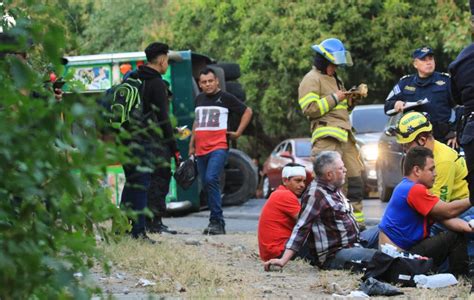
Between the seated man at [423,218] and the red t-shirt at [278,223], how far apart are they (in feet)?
4.20

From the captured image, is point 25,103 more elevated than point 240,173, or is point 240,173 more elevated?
point 25,103

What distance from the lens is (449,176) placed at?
902cm

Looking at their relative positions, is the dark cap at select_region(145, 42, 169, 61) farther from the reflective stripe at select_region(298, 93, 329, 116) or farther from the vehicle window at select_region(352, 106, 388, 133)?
the vehicle window at select_region(352, 106, 388, 133)

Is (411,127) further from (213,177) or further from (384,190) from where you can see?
(384,190)

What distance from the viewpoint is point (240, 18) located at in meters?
34.8

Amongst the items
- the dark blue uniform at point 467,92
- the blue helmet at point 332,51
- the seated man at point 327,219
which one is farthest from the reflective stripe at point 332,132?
the dark blue uniform at point 467,92

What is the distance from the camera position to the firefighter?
1105 centimetres

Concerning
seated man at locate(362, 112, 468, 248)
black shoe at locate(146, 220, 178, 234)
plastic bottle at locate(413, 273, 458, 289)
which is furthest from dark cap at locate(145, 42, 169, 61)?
plastic bottle at locate(413, 273, 458, 289)

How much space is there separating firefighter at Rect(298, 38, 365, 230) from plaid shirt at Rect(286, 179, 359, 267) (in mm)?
1778

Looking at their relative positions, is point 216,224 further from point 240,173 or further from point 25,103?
point 25,103

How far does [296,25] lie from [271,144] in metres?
7.42

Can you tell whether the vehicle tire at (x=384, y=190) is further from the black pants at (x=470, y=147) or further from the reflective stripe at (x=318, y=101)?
the black pants at (x=470, y=147)

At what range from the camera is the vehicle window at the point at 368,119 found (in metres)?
22.6

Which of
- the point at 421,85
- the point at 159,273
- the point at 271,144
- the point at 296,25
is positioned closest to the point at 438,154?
the point at 421,85
